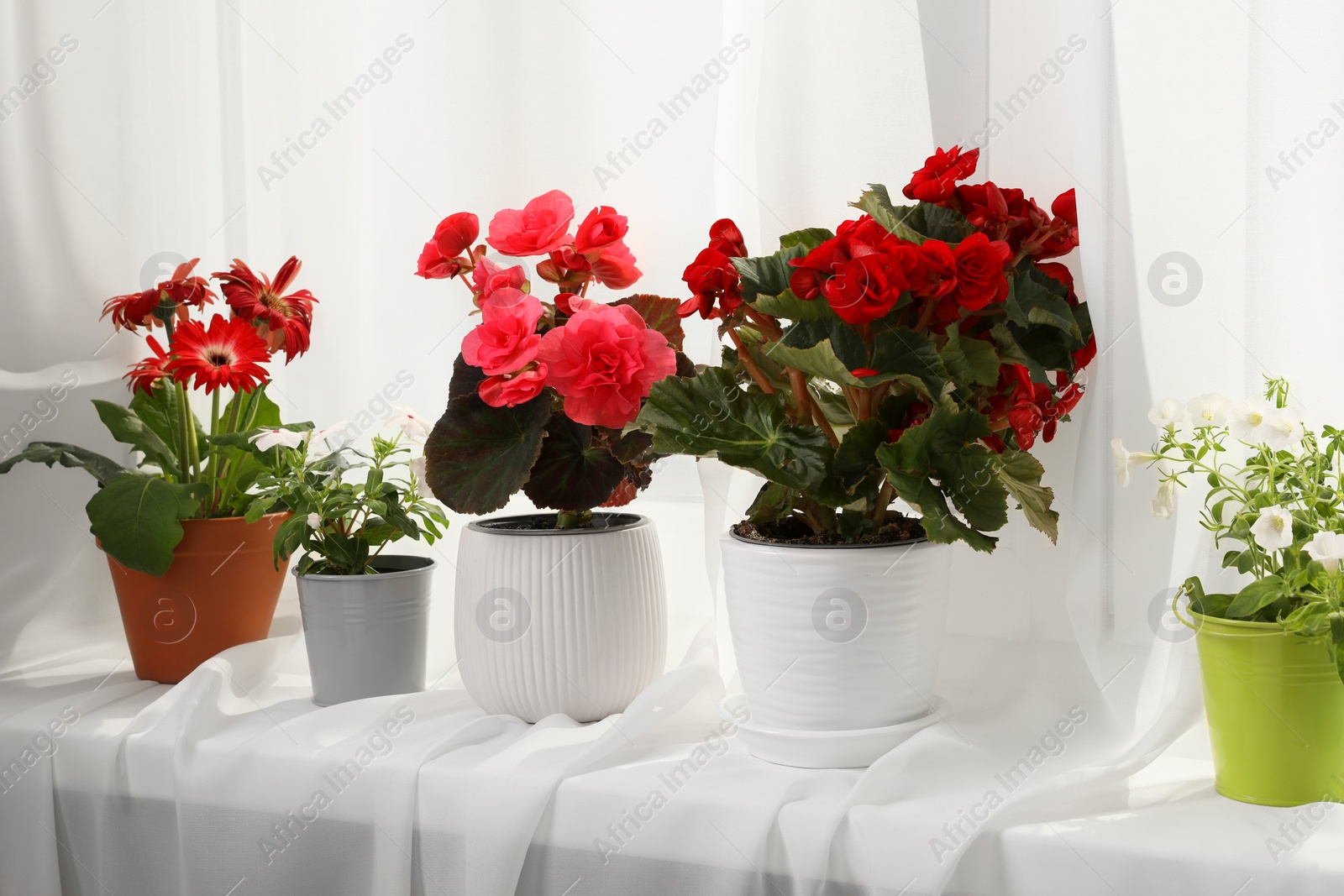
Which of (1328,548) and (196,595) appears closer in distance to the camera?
(1328,548)

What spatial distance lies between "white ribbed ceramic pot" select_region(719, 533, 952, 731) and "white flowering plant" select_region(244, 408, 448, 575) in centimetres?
43

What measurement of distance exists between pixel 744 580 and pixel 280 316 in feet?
A: 2.19

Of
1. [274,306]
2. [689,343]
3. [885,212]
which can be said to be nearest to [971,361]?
[885,212]

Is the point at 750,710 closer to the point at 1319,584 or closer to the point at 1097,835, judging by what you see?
the point at 1097,835

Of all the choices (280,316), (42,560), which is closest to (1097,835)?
(280,316)

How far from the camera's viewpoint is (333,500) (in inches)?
46.4

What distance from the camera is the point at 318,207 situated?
1.36 m

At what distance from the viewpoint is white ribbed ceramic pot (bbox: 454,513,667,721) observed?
41.6 inches

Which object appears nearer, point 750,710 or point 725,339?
point 750,710

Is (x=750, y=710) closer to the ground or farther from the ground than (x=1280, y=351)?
closer to the ground

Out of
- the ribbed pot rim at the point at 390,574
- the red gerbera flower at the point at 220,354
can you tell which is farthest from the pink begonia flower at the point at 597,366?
the red gerbera flower at the point at 220,354

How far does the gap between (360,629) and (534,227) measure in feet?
1.57

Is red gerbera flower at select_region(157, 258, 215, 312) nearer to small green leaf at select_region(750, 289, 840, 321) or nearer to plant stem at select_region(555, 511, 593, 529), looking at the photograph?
plant stem at select_region(555, 511, 593, 529)

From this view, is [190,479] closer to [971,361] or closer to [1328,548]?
[971,361]
